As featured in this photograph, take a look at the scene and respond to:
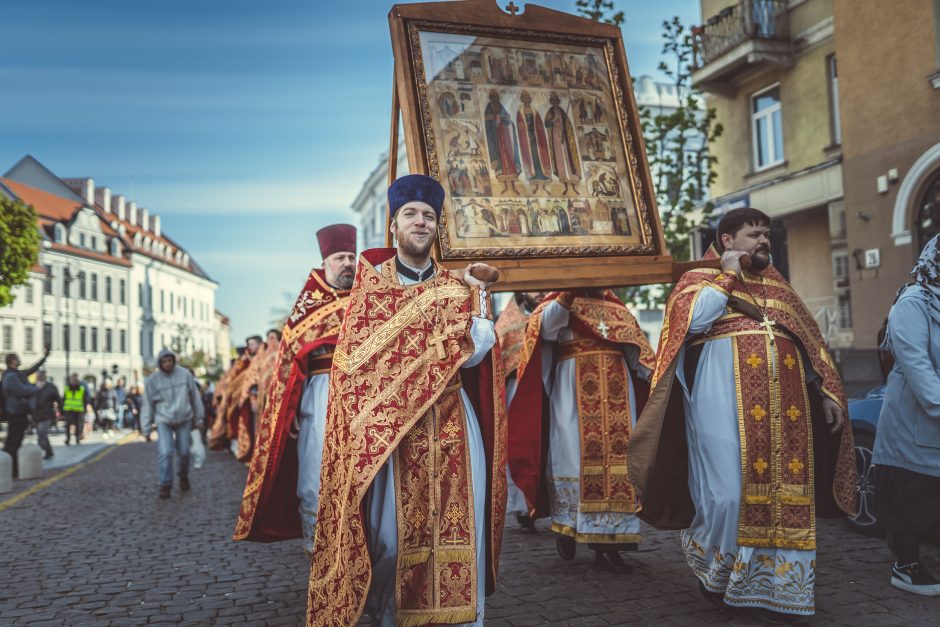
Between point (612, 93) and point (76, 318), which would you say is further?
point (76, 318)

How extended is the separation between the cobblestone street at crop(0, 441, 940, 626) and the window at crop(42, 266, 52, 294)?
52.2 m

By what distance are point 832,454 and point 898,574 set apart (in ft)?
2.64

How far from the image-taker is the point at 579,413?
21.1 ft

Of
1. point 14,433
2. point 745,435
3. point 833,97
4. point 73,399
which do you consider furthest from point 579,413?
point 73,399

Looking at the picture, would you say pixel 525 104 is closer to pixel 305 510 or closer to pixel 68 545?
pixel 305 510

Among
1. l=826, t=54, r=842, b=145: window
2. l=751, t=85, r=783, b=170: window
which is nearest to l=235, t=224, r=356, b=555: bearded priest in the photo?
l=826, t=54, r=842, b=145: window

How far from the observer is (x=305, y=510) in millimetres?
5777

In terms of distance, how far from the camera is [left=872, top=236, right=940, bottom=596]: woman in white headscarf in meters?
5.04

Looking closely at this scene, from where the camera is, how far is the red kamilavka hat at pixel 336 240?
6391 mm

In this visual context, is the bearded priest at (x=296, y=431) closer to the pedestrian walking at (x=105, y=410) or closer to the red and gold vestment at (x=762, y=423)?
the red and gold vestment at (x=762, y=423)

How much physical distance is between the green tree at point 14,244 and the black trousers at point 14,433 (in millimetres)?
6262

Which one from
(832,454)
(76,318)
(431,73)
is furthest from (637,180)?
(76,318)

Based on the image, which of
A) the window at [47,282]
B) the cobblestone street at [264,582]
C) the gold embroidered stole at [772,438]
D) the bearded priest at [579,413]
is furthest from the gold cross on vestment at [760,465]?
the window at [47,282]

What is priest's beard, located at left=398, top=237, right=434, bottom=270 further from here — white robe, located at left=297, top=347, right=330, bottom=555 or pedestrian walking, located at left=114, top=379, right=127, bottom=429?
pedestrian walking, located at left=114, top=379, right=127, bottom=429
